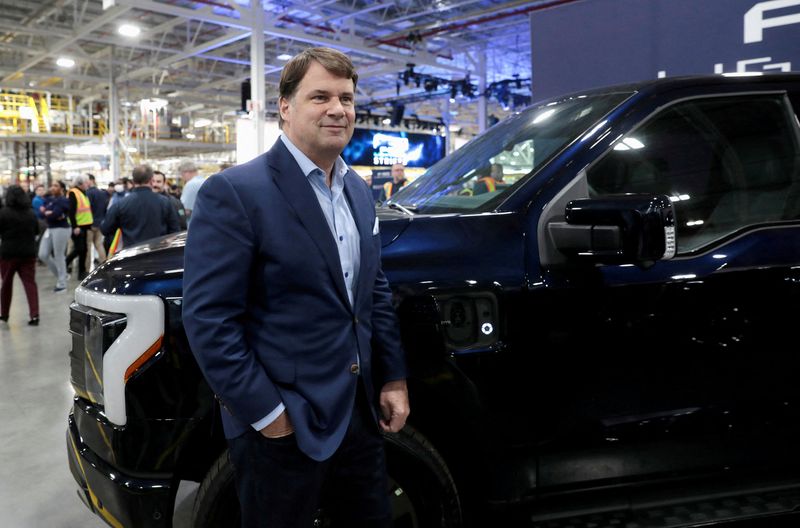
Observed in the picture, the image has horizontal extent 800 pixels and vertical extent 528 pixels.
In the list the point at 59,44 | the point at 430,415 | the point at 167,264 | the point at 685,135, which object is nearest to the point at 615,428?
the point at 430,415

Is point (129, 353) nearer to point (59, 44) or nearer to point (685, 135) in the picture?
point (685, 135)

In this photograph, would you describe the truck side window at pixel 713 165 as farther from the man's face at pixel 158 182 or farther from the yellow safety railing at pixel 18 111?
the yellow safety railing at pixel 18 111

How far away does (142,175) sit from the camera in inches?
254

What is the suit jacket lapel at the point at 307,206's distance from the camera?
4.46 ft

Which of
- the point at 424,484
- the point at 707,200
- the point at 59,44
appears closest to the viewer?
the point at 424,484

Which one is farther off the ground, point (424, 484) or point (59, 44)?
point (59, 44)

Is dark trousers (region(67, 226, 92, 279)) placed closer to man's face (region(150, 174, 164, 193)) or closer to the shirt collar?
man's face (region(150, 174, 164, 193))

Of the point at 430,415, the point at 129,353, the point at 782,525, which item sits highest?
the point at 129,353

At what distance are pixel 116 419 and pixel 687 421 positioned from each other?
5.61 feet

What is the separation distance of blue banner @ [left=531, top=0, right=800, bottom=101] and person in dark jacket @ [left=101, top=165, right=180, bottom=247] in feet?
12.2

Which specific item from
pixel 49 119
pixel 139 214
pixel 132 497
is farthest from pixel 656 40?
pixel 49 119

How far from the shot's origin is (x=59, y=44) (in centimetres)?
1698

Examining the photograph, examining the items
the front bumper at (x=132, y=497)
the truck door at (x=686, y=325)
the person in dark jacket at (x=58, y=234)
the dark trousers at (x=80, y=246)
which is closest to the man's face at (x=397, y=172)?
the person in dark jacket at (x=58, y=234)

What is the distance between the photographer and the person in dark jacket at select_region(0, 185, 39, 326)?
6.93m
